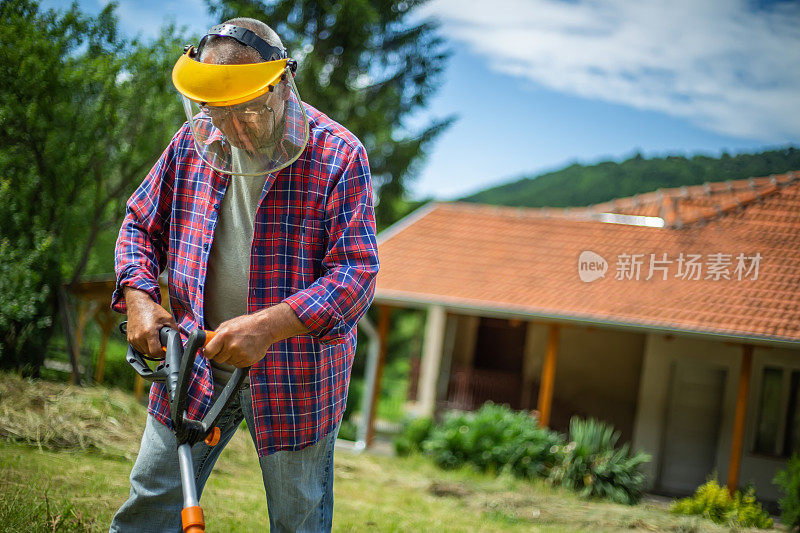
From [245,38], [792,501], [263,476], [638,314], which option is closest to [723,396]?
[638,314]

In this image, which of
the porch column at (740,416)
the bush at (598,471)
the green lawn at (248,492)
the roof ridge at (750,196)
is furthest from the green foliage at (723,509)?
the roof ridge at (750,196)

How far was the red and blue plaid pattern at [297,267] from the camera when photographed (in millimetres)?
1743

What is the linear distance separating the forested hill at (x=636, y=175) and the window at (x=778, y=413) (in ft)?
10.6

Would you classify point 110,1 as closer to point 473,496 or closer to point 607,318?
point 473,496

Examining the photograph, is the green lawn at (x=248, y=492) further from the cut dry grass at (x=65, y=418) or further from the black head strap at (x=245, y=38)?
the black head strap at (x=245, y=38)

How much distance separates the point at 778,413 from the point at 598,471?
319 cm

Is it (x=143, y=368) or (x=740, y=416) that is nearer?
(x=143, y=368)

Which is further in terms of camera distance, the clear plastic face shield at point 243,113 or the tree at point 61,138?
the tree at point 61,138

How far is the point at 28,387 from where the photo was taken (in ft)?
16.6

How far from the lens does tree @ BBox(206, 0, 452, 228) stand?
39.5ft

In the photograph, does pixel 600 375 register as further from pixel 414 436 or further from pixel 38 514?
pixel 38 514

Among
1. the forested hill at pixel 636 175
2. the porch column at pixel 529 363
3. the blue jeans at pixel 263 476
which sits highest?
the forested hill at pixel 636 175

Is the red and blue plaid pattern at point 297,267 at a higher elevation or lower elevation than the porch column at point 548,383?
higher

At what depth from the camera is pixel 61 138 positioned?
582 centimetres
